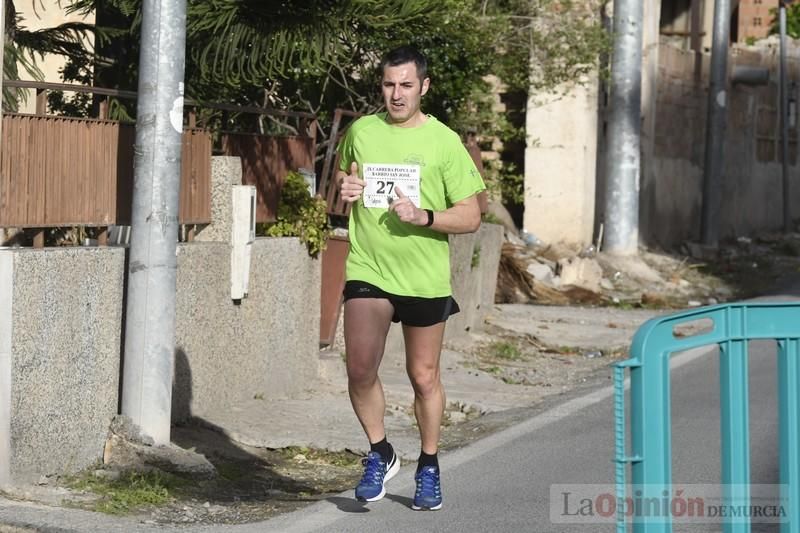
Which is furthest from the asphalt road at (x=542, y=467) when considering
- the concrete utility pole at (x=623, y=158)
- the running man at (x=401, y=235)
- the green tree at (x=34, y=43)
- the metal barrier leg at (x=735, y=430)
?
the concrete utility pole at (x=623, y=158)

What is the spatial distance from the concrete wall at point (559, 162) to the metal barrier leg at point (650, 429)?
17219 millimetres

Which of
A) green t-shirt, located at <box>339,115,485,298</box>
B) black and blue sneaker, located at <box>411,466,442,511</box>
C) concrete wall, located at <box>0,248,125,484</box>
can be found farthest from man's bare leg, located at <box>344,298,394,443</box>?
concrete wall, located at <box>0,248,125,484</box>

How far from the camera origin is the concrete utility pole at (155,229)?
834cm

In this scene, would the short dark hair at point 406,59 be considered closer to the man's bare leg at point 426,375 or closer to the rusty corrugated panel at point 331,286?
the man's bare leg at point 426,375

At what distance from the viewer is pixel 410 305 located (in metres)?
7.01

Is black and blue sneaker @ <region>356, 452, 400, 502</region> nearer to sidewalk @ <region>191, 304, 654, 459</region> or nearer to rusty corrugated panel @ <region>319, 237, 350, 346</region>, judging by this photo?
sidewalk @ <region>191, 304, 654, 459</region>

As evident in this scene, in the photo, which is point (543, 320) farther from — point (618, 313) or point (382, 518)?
point (382, 518)

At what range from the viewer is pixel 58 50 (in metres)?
10.8

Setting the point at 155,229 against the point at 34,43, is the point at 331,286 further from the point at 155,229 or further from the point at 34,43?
the point at 155,229

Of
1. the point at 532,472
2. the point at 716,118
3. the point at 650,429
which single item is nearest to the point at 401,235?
the point at 532,472

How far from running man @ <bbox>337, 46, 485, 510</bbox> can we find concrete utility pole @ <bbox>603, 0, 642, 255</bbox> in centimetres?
1596

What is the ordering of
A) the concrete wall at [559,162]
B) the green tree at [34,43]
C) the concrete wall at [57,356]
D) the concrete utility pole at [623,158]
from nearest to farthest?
the concrete wall at [57,356], the green tree at [34,43], the concrete wall at [559,162], the concrete utility pole at [623,158]

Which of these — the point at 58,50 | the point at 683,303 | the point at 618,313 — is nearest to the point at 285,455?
the point at 58,50

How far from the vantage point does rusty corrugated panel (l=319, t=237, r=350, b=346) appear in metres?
11.9
